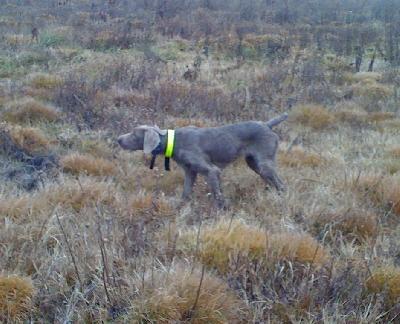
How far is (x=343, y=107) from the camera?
896 centimetres

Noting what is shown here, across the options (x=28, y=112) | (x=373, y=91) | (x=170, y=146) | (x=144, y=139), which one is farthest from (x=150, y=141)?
(x=373, y=91)

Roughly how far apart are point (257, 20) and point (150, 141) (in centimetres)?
1320

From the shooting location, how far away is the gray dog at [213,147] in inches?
205

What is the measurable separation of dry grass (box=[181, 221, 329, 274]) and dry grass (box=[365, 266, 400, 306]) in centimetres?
33

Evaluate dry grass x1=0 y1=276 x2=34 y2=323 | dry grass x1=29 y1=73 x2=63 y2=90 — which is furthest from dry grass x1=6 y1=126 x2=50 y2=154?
dry grass x1=0 y1=276 x2=34 y2=323

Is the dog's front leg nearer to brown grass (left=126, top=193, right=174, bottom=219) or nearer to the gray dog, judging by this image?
the gray dog

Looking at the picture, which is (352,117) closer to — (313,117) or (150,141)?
(313,117)

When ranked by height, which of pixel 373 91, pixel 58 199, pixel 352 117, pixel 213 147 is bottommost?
pixel 352 117

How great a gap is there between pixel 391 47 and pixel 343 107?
A: 163 inches

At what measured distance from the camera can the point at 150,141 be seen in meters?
5.16

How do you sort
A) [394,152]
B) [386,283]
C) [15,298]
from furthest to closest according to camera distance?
[394,152] < [386,283] < [15,298]

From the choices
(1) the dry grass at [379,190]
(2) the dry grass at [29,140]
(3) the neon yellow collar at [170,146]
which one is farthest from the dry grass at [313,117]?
(2) the dry grass at [29,140]

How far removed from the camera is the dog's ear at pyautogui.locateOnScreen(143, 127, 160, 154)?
5150mm

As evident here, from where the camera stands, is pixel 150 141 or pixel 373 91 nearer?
pixel 150 141
